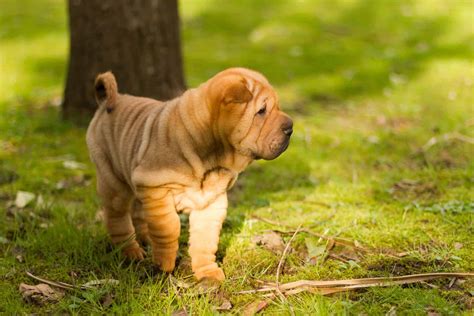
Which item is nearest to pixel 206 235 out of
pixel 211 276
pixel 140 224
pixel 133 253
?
pixel 211 276

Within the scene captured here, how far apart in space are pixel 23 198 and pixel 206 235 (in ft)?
6.19

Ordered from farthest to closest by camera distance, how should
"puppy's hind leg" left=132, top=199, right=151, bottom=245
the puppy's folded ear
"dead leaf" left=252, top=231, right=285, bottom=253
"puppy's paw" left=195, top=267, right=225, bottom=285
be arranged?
"puppy's hind leg" left=132, top=199, right=151, bottom=245
"dead leaf" left=252, top=231, right=285, bottom=253
"puppy's paw" left=195, top=267, right=225, bottom=285
the puppy's folded ear

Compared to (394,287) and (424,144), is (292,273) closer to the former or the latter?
(394,287)

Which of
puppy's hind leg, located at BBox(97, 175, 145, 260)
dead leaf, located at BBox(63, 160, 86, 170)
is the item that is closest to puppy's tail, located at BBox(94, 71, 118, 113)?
puppy's hind leg, located at BBox(97, 175, 145, 260)

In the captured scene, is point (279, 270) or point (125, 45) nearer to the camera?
point (279, 270)

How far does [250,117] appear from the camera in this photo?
2.96 m

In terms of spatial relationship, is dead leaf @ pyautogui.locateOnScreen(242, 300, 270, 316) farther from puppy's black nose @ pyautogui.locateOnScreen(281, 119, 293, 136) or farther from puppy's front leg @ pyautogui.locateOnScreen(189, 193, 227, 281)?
puppy's black nose @ pyautogui.locateOnScreen(281, 119, 293, 136)

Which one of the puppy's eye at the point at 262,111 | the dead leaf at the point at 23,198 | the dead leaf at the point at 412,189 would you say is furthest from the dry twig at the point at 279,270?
the dead leaf at the point at 23,198

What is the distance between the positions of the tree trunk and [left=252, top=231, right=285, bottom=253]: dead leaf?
2.58 metres

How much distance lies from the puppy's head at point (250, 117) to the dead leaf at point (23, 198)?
6.93ft

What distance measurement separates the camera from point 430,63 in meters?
8.62

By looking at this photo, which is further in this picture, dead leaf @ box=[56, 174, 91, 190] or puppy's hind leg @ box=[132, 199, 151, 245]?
dead leaf @ box=[56, 174, 91, 190]

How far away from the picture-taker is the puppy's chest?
3.17 meters

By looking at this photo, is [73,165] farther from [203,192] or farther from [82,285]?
[203,192]
